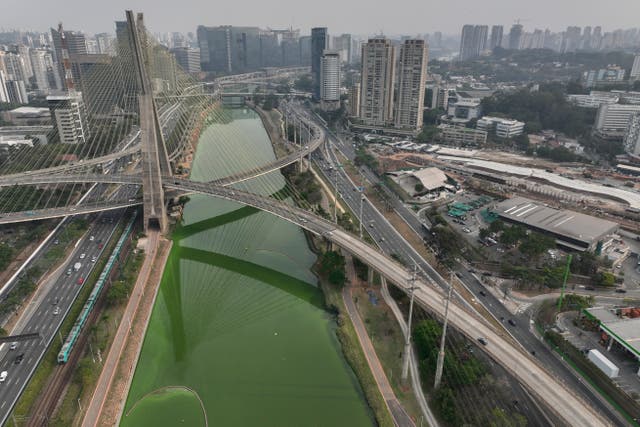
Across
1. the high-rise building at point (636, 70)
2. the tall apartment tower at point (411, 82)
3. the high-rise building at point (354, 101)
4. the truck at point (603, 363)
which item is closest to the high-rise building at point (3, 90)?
the high-rise building at point (354, 101)

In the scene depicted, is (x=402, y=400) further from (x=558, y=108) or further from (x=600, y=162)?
(x=558, y=108)

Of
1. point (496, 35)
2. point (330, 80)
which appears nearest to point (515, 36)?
point (496, 35)

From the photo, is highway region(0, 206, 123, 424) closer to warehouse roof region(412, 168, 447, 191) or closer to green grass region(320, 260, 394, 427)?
green grass region(320, 260, 394, 427)

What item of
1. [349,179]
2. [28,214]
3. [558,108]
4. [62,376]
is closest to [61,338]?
[62,376]

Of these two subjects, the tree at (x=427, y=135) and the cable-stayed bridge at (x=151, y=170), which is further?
the tree at (x=427, y=135)

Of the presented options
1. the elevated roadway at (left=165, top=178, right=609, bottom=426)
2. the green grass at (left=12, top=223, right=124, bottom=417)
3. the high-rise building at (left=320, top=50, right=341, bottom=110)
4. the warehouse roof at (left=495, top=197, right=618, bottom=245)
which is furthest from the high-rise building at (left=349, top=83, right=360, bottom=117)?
the green grass at (left=12, top=223, right=124, bottom=417)

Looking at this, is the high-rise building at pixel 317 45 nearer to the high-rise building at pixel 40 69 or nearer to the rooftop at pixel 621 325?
the high-rise building at pixel 40 69

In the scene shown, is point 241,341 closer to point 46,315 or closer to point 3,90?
point 46,315
